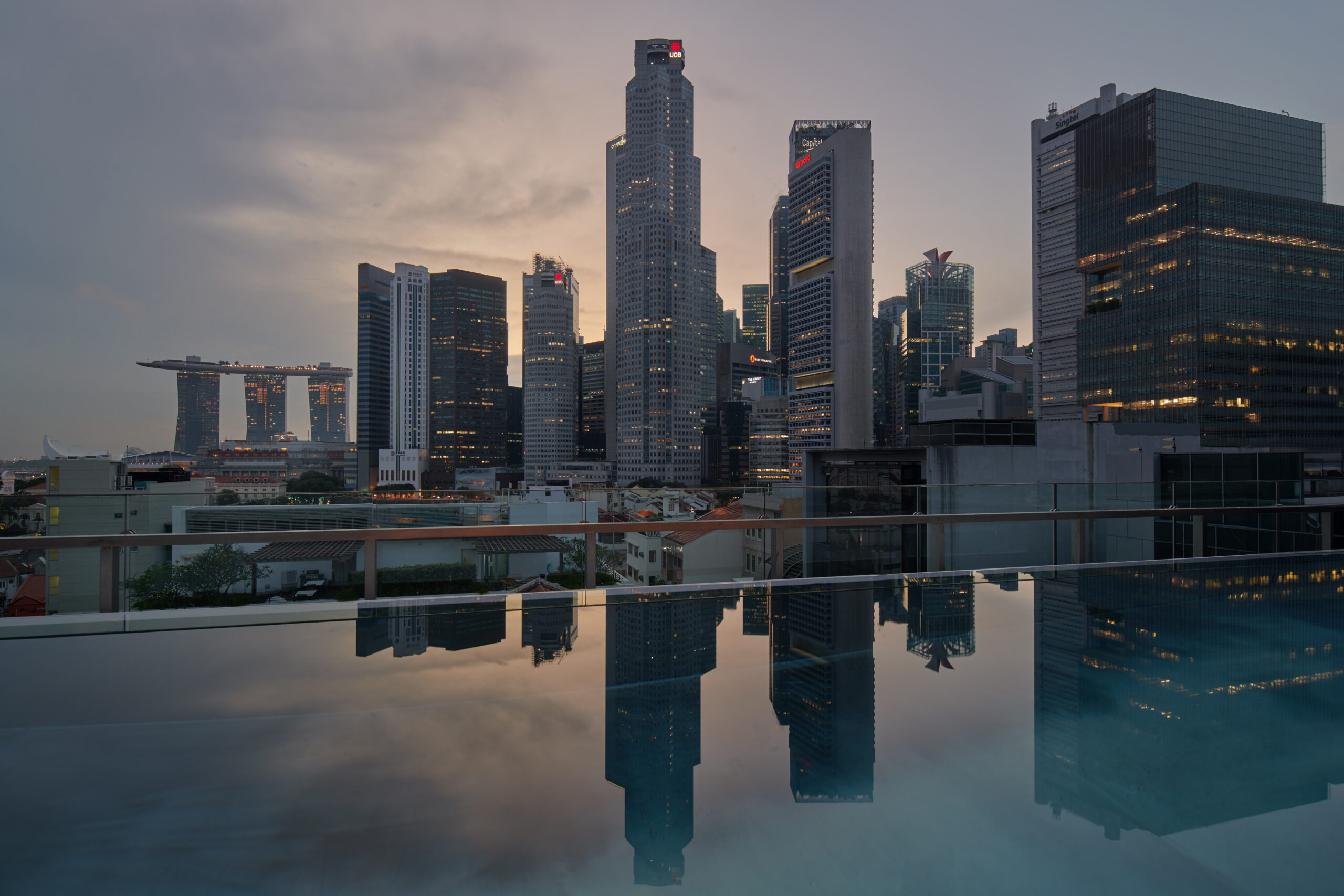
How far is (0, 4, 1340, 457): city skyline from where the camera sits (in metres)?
24.4

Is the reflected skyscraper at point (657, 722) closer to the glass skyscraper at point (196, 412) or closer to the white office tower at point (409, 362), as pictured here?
the white office tower at point (409, 362)

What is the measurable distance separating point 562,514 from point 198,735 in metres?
2.62

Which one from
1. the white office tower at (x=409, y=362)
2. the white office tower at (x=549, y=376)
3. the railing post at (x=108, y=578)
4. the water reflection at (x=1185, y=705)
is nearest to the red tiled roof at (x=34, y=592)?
the railing post at (x=108, y=578)

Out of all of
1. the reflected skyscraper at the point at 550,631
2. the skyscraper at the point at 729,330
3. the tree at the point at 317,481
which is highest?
the skyscraper at the point at 729,330

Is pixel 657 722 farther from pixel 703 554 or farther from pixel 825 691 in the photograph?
pixel 703 554

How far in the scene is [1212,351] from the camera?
69.0m

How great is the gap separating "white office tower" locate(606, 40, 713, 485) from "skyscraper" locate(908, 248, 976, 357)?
89291mm

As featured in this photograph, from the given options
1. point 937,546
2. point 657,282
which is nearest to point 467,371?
point 657,282

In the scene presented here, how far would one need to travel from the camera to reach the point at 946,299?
176875mm

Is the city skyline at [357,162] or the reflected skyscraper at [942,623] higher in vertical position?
the city skyline at [357,162]

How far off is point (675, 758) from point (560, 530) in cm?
253

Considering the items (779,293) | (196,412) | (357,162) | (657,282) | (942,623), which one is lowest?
(942,623)

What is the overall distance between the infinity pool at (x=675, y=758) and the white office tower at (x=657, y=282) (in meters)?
104

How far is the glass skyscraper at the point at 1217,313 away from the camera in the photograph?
228 ft
